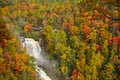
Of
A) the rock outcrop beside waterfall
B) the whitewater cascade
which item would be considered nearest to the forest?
the rock outcrop beside waterfall

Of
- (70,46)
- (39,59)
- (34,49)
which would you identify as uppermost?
(34,49)

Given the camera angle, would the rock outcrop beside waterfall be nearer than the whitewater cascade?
Yes

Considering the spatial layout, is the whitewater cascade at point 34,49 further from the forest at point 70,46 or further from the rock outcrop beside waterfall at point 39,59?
the forest at point 70,46

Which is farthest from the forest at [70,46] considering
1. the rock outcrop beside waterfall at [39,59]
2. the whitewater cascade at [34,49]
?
the whitewater cascade at [34,49]

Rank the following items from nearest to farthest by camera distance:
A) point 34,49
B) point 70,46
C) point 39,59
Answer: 1. point 39,59
2. point 34,49
3. point 70,46

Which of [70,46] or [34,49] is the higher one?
[34,49]

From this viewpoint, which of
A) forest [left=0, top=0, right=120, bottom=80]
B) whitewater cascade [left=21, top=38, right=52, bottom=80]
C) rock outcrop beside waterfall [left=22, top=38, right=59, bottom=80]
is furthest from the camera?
whitewater cascade [left=21, top=38, right=52, bottom=80]

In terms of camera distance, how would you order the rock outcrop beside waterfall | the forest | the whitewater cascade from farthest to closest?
the whitewater cascade < the rock outcrop beside waterfall < the forest

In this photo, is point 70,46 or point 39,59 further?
point 70,46

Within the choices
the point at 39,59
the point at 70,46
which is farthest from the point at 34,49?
the point at 70,46

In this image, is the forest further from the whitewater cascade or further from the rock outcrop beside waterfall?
the whitewater cascade

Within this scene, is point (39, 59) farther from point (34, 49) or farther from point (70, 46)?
point (70, 46)

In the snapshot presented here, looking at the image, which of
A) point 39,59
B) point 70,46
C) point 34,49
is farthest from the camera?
point 70,46
